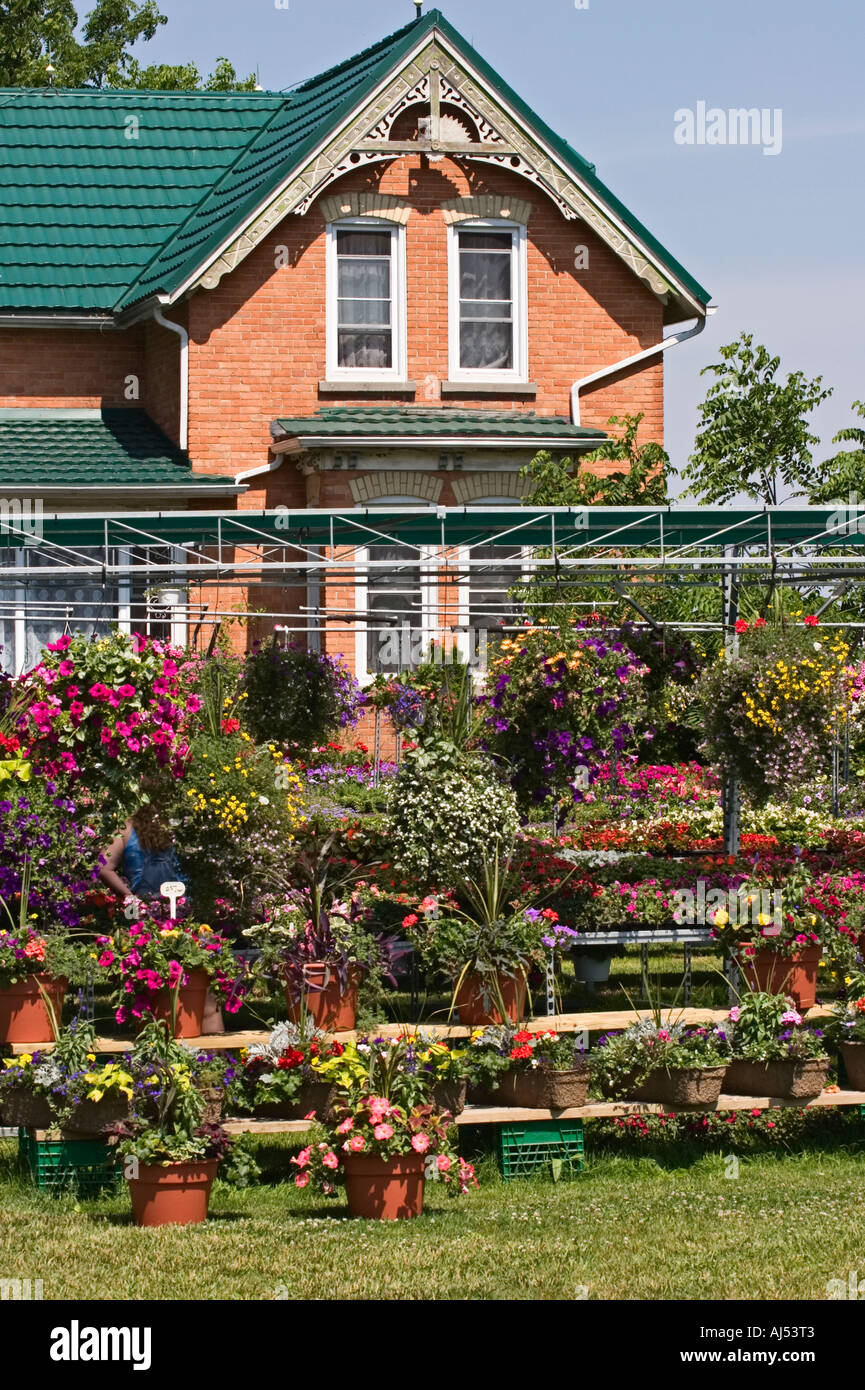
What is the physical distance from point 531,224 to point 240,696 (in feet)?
28.8

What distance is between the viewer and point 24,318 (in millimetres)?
21641

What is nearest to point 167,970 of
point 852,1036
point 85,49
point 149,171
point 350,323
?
point 852,1036

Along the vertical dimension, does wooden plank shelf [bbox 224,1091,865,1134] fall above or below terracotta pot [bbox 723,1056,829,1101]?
below

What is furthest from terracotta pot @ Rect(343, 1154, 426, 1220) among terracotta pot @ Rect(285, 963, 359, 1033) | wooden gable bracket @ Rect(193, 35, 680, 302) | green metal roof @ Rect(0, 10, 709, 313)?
wooden gable bracket @ Rect(193, 35, 680, 302)

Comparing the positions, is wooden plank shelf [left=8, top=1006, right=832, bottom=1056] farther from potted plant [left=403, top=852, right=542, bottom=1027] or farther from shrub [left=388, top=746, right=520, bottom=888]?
shrub [left=388, top=746, right=520, bottom=888]

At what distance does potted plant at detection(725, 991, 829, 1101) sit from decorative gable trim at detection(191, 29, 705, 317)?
12.9 m

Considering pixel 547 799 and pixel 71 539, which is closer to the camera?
pixel 547 799

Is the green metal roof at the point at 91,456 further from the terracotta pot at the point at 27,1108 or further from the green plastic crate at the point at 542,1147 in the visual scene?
the green plastic crate at the point at 542,1147

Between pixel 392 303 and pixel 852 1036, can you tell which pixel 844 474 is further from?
pixel 852 1036

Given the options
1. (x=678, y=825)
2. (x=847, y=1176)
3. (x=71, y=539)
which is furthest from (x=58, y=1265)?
(x=71, y=539)

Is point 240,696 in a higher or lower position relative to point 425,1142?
higher

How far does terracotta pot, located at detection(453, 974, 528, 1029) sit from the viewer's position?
10516mm

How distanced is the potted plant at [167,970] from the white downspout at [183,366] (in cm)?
1156

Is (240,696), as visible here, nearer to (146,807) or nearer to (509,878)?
(146,807)
